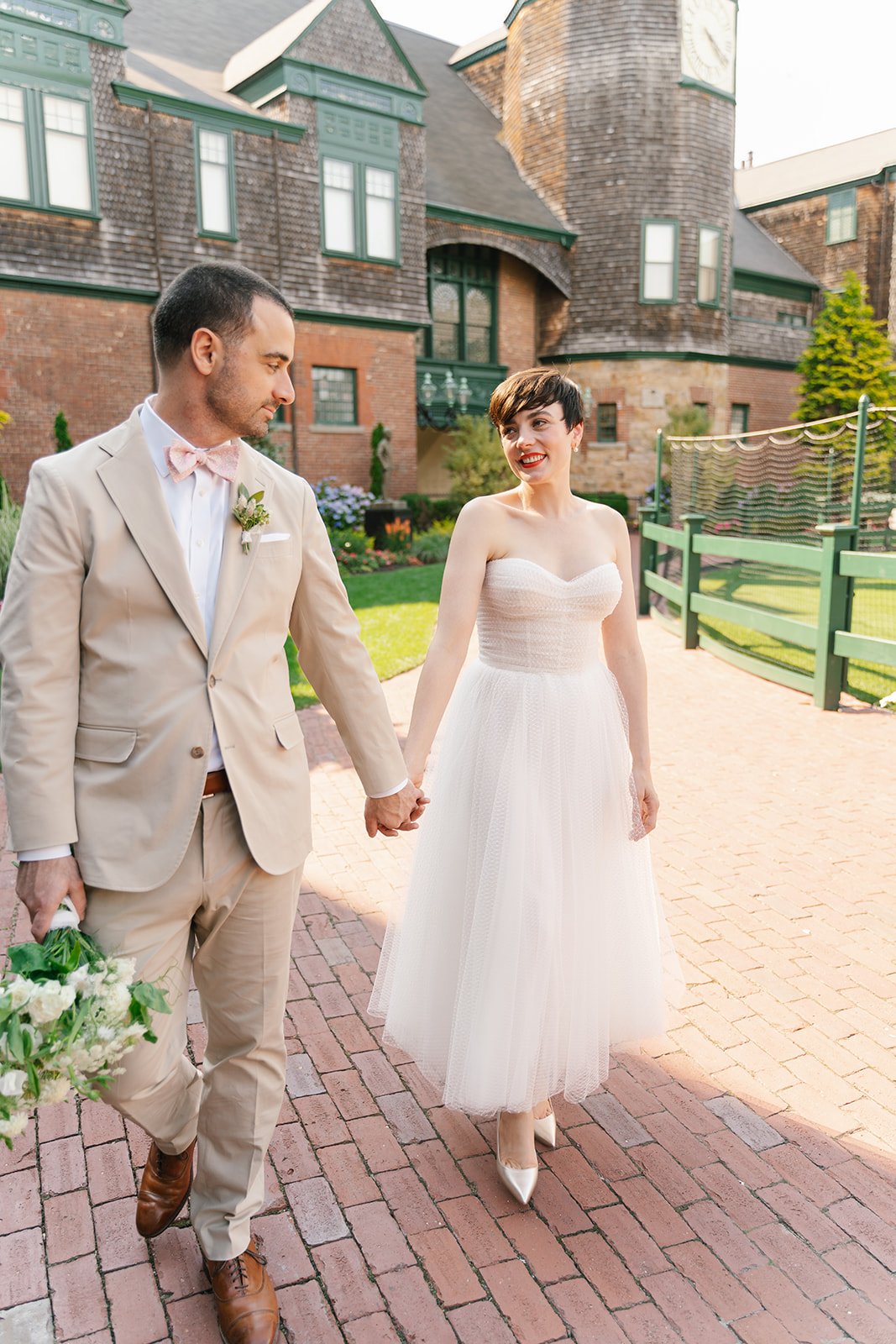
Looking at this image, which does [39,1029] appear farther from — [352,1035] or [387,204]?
[387,204]

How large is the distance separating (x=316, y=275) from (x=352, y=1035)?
1937 centimetres

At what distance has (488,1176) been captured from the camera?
9.48ft

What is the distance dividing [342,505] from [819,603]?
1124cm

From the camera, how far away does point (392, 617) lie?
12508 mm

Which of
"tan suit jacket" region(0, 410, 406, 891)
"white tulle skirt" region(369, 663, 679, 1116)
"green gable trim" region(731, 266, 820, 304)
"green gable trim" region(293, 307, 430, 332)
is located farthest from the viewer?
"green gable trim" region(731, 266, 820, 304)

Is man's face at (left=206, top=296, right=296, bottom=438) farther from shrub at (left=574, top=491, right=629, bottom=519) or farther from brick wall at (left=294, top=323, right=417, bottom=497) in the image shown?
shrub at (left=574, top=491, right=629, bottom=519)

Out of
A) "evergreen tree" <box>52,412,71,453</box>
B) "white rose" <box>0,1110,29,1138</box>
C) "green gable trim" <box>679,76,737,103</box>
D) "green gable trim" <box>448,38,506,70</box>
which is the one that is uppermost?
"green gable trim" <box>448,38,506,70</box>

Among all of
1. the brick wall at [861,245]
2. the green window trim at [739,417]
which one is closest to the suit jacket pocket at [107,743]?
the green window trim at [739,417]

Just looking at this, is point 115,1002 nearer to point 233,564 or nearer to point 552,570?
point 233,564

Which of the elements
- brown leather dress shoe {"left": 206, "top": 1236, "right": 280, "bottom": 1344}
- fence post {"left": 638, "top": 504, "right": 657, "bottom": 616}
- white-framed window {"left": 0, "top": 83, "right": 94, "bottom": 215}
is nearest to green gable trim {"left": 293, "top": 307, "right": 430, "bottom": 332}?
white-framed window {"left": 0, "top": 83, "right": 94, "bottom": 215}

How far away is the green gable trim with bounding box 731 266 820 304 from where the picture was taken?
2930cm

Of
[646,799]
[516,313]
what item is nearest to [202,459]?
[646,799]

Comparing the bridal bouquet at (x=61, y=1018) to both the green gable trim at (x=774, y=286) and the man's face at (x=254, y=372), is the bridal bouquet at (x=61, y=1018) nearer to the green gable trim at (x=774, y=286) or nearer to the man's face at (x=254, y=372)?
the man's face at (x=254, y=372)

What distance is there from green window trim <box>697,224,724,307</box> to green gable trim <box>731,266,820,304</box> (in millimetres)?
2271
